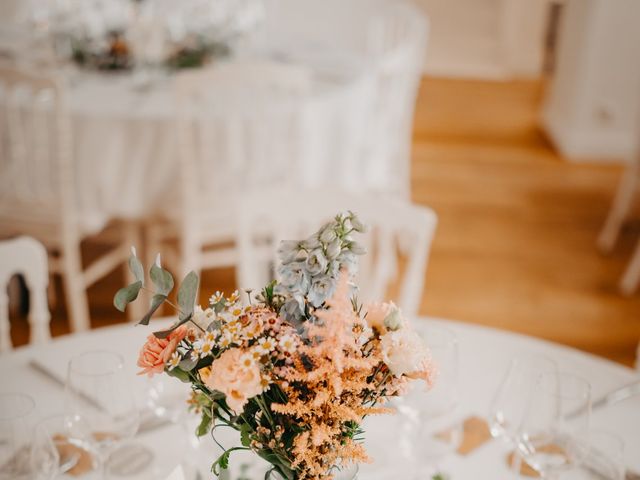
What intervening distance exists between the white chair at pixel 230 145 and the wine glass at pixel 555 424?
166 cm

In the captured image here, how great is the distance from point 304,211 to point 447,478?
0.84 metres

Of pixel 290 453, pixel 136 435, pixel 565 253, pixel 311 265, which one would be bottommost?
pixel 565 253

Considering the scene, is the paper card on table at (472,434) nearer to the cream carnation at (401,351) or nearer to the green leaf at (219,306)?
the cream carnation at (401,351)

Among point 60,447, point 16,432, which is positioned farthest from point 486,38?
point 16,432

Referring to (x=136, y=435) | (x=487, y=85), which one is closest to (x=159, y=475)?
(x=136, y=435)

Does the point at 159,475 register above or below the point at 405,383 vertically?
below

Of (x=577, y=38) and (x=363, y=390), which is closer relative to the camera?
(x=363, y=390)

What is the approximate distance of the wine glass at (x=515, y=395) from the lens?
3.76 feet

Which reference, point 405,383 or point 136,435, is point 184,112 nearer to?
point 136,435

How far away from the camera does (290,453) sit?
88cm

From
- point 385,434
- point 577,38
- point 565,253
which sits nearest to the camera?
point 385,434

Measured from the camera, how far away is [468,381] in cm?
142

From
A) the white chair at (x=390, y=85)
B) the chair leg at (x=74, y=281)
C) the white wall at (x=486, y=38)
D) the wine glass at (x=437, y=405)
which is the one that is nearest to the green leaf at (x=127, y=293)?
the wine glass at (x=437, y=405)

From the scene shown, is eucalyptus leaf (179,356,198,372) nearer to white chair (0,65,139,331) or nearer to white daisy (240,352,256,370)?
white daisy (240,352,256,370)
